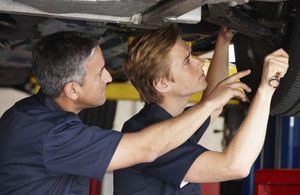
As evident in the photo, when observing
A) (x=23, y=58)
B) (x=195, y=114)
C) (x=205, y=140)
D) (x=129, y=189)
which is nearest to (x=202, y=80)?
(x=195, y=114)

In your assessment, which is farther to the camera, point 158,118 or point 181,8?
point 158,118

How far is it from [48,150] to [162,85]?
43 centimetres

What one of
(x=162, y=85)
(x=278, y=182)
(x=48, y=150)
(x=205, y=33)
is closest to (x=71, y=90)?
(x=48, y=150)

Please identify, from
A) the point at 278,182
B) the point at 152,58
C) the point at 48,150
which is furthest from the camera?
the point at 278,182

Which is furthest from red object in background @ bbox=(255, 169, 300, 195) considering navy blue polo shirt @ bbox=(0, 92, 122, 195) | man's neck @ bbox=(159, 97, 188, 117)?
navy blue polo shirt @ bbox=(0, 92, 122, 195)

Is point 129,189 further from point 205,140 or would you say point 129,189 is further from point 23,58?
point 205,140

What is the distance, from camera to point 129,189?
150 centimetres

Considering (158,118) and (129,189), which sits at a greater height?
(158,118)

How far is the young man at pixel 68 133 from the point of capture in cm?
124

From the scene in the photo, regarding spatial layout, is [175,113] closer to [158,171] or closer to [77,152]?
[158,171]

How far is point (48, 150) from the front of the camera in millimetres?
1232

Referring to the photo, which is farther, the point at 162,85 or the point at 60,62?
the point at 162,85

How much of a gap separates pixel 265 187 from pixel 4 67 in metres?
1.67

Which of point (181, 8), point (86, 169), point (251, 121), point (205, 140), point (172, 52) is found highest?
point (181, 8)
